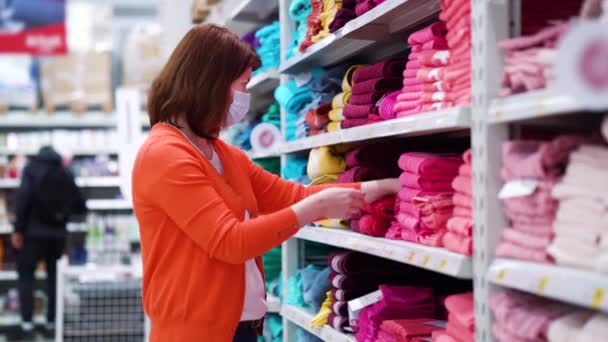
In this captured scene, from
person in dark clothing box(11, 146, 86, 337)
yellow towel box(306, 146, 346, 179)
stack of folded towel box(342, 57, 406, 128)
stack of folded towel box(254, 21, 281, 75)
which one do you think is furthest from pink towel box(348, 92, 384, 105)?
person in dark clothing box(11, 146, 86, 337)

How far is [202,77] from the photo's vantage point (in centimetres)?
237

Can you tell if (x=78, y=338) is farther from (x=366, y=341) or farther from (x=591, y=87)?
(x=591, y=87)

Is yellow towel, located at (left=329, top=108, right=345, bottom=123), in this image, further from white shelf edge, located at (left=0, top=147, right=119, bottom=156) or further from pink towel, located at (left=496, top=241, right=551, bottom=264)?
white shelf edge, located at (left=0, top=147, right=119, bottom=156)

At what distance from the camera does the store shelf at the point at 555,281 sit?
1343 mm

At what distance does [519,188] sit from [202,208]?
0.96m

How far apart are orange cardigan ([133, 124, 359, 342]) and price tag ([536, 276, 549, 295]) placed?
913 millimetres

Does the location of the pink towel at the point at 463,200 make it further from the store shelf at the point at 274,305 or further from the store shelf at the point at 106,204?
the store shelf at the point at 106,204

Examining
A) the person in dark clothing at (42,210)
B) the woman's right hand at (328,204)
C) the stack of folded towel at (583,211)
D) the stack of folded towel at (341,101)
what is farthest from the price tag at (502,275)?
the person in dark clothing at (42,210)

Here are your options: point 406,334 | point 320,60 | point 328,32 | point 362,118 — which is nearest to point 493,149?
point 406,334

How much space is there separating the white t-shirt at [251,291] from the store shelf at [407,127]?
0.45 metres

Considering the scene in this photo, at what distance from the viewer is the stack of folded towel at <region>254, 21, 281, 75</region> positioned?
12.6 feet

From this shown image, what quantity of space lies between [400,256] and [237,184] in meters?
0.63

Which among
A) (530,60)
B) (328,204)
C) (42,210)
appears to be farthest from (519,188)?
(42,210)

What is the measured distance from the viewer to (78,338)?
583cm
